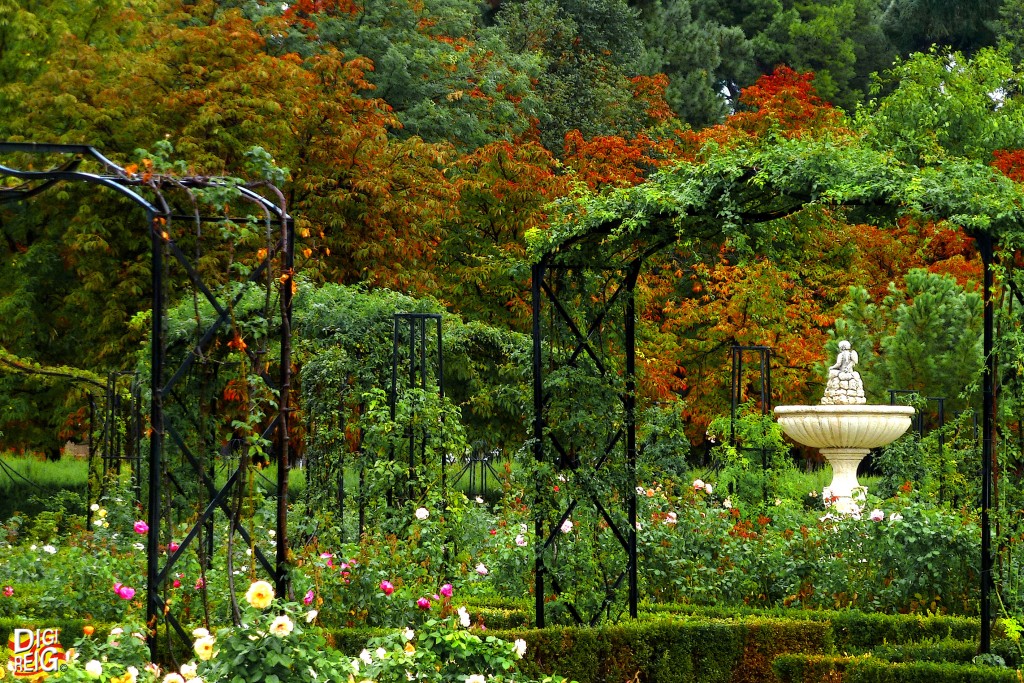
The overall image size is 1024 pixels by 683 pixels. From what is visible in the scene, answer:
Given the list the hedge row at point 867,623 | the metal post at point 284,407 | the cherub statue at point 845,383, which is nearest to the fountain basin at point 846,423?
the cherub statue at point 845,383

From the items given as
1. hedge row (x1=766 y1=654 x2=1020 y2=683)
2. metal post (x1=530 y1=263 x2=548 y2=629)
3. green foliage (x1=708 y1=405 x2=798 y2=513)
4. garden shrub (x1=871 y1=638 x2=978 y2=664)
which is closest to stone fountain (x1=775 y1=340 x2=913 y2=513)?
green foliage (x1=708 y1=405 x2=798 y2=513)

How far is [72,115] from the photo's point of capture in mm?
15953

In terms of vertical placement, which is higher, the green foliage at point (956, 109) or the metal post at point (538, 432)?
the green foliage at point (956, 109)

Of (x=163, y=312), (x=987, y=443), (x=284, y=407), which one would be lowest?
(x=987, y=443)

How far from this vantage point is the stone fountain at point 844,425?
40.8 feet

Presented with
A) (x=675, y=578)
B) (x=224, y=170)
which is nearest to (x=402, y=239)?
(x=224, y=170)

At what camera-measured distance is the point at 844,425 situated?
41.0 ft

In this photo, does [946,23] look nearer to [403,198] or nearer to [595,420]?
[403,198]

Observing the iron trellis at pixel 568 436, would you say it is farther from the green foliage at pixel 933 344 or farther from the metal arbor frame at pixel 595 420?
the green foliage at pixel 933 344

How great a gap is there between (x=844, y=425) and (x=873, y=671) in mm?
6028

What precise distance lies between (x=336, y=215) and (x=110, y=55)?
12.0 feet

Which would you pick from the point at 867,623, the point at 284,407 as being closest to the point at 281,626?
the point at 284,407

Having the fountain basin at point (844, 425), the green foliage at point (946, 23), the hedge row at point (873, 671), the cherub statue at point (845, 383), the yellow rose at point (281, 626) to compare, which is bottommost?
the hedge row at point (873, 671)

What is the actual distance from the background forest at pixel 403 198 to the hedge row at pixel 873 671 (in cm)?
381
